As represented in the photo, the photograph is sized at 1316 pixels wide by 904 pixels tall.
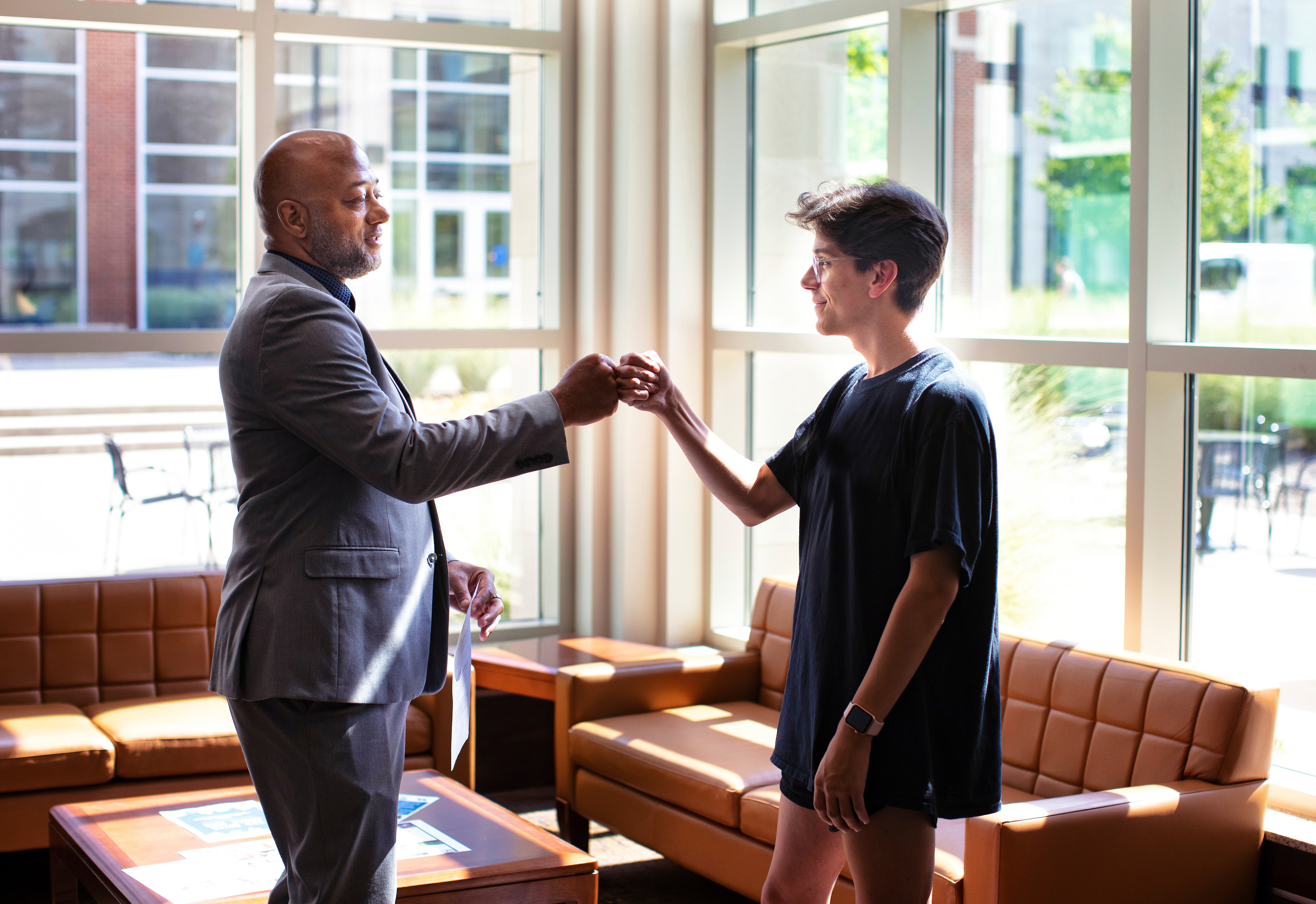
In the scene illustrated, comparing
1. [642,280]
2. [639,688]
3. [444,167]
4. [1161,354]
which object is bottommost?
[639,688]

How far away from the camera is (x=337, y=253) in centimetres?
228

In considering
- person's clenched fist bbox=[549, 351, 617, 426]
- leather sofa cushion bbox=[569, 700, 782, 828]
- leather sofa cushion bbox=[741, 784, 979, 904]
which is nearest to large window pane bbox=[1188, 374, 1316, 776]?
leather sofa cushion bbox=[741, 784, 979, 904]

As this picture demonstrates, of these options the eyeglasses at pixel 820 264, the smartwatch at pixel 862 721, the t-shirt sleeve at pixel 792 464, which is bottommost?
the smartwatch at pixel 862 721

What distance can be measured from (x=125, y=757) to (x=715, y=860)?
5.97ft

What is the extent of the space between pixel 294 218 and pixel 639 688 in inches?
96.6

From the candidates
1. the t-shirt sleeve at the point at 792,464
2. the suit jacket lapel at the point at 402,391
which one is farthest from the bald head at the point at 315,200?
the t-shirt sleeve at the point at 792,464

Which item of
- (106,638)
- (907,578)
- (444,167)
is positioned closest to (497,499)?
(444,167)

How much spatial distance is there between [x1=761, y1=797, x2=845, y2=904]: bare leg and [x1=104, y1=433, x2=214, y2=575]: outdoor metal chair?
346cm

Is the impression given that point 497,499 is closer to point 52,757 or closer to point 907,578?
point 52,757

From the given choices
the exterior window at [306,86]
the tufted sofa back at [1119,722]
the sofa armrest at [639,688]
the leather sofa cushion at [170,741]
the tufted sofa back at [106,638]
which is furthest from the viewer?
the exterior window at [306,86]

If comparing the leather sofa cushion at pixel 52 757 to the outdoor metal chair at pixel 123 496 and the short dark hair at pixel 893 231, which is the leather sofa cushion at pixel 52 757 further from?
the short dark hair at pixel 893 231

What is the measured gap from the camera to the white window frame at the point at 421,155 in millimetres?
4816

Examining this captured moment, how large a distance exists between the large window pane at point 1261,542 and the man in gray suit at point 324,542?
2.16 metres

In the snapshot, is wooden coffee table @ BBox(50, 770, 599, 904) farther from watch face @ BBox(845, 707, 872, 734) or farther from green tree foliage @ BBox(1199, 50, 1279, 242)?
green tree foliage @ BBox(1199, 50, 1279, 242)
